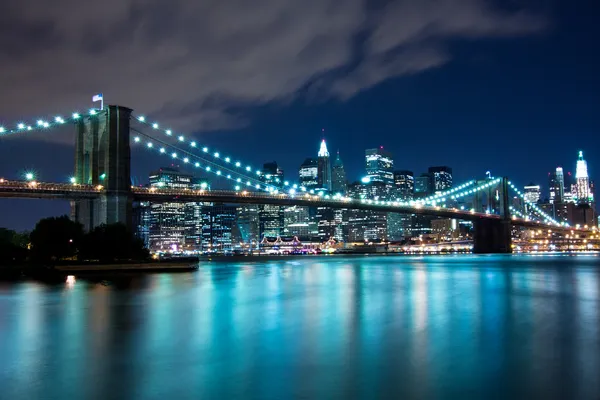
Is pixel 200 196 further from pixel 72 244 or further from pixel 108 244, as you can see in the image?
pixel 108 244

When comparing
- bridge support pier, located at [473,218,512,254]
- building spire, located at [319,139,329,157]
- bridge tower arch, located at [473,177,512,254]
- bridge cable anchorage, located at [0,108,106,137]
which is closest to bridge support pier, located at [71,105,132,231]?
bridge cable anchorage, located at [0,108,106,137]

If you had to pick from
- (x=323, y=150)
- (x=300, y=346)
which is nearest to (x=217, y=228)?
(x=323, y=150)

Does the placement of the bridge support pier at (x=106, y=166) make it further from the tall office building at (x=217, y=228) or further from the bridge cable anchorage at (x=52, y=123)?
the tall office building at (x=217, y=228)

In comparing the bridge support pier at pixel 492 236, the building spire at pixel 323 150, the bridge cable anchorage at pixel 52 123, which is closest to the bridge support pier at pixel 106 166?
the bridge cable anchorage at pixel 52 123

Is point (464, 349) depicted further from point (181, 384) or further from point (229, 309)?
point (229, 309)

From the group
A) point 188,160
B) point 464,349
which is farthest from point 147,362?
point 188,160

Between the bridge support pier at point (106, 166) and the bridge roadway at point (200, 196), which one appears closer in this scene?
the bridge roadway at point (200, 196)
